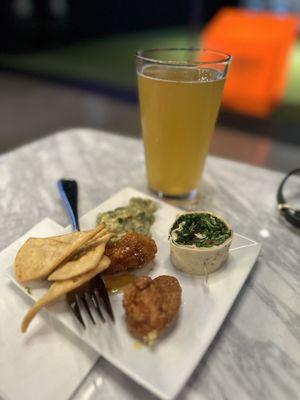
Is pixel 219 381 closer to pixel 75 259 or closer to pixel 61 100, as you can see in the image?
pixel 75 259

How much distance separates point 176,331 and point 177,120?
1.61 feet

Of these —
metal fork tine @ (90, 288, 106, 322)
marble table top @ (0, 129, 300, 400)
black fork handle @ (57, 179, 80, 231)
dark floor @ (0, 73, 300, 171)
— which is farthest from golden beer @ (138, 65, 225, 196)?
dark floor @ (0, 73, 300, 171)

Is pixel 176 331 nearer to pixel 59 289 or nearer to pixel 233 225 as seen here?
pixel 59 289

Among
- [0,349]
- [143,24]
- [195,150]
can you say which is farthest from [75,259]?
[143,24]

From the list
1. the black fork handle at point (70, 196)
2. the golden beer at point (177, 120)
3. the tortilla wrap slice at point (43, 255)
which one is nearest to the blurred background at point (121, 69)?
the black fork handle at point (70, 196)

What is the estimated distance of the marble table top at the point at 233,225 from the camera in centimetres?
50

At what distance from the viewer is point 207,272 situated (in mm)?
632

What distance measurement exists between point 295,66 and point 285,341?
4746mm

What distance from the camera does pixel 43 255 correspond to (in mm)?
613

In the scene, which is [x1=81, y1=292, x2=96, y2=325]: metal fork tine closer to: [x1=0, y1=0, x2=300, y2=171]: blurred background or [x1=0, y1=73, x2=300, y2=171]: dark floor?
[x1=0, y1=0, x2=300, y2=171]: blurred background

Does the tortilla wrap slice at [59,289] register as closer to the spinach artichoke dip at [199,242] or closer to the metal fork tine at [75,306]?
the metal fork tine at [75,306]

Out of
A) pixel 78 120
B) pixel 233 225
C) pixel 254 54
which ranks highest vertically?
pixel 233 225

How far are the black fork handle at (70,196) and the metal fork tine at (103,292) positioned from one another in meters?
0.18

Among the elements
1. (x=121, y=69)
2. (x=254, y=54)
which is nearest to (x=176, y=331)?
(x=254, y=54)
